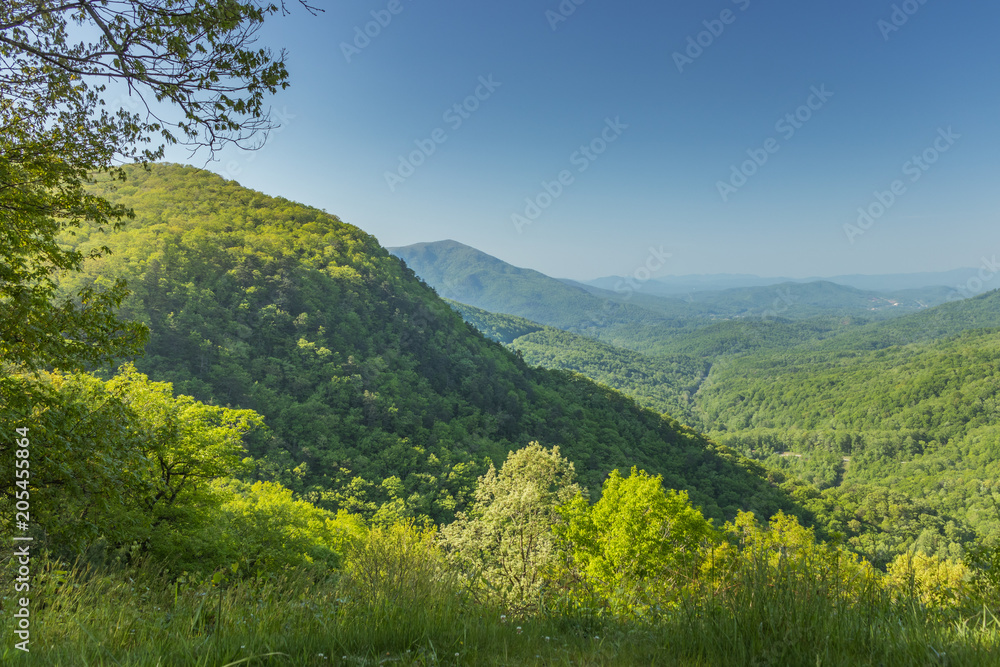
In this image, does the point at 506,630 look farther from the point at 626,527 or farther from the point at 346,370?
the point at 346,370

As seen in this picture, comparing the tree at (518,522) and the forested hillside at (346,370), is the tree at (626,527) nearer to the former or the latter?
the tree at (518,522)

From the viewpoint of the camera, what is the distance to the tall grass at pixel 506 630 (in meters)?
2.11

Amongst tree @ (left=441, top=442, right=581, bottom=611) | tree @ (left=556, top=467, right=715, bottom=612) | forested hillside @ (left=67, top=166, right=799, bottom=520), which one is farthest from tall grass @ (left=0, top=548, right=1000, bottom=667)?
forested hillside @ (left=67, top=166, right=799, bottom=520)

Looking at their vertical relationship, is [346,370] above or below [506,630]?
below

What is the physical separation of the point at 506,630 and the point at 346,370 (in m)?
50.3

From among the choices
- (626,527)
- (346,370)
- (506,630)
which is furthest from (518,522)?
(346,370)

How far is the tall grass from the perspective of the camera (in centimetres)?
211

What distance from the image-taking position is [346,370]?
49.7 metres

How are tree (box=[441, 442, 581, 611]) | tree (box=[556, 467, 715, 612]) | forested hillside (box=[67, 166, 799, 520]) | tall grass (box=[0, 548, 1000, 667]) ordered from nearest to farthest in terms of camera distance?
tall grass (box=[0, 548, 1000, 667])
tree (box=[556, 467, 715, 612])
tree (box=[441, 442, 581, 611])
forested hillside (box=[67, 166, 799, 520])

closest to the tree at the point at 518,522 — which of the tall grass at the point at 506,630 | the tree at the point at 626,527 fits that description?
the tree at the point at 626,527

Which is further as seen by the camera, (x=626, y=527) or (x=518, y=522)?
(x=518, y=522)

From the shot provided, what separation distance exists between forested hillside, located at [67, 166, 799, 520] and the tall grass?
1247 inches

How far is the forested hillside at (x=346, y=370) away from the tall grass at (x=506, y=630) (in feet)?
104

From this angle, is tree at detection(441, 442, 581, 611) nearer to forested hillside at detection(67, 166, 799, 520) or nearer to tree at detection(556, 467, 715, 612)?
tree at detection(556, 467, 715, 612)
